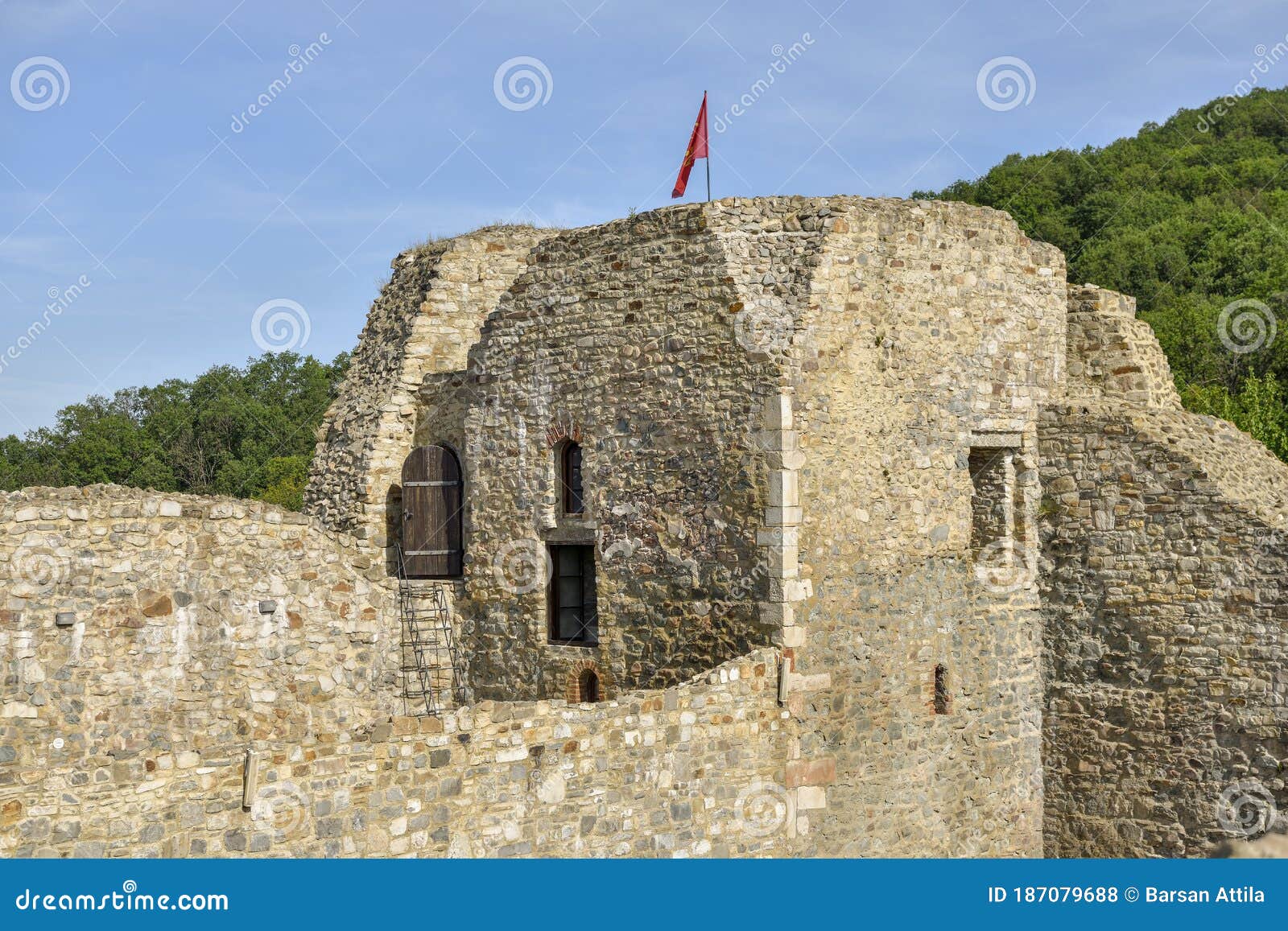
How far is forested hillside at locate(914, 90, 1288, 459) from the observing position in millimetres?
35000

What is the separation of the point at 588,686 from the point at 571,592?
1.11 meters

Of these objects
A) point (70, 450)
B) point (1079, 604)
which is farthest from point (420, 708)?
point (70, 450)

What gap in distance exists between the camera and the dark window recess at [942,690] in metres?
14.3

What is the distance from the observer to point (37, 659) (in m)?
13.0

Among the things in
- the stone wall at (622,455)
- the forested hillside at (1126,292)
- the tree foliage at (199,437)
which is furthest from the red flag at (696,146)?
the tree foliage at (199,437)

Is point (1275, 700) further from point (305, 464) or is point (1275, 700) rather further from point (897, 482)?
point (305, 464)

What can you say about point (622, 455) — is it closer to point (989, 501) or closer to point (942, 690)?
point (989, 501)

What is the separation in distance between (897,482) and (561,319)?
160 inches
